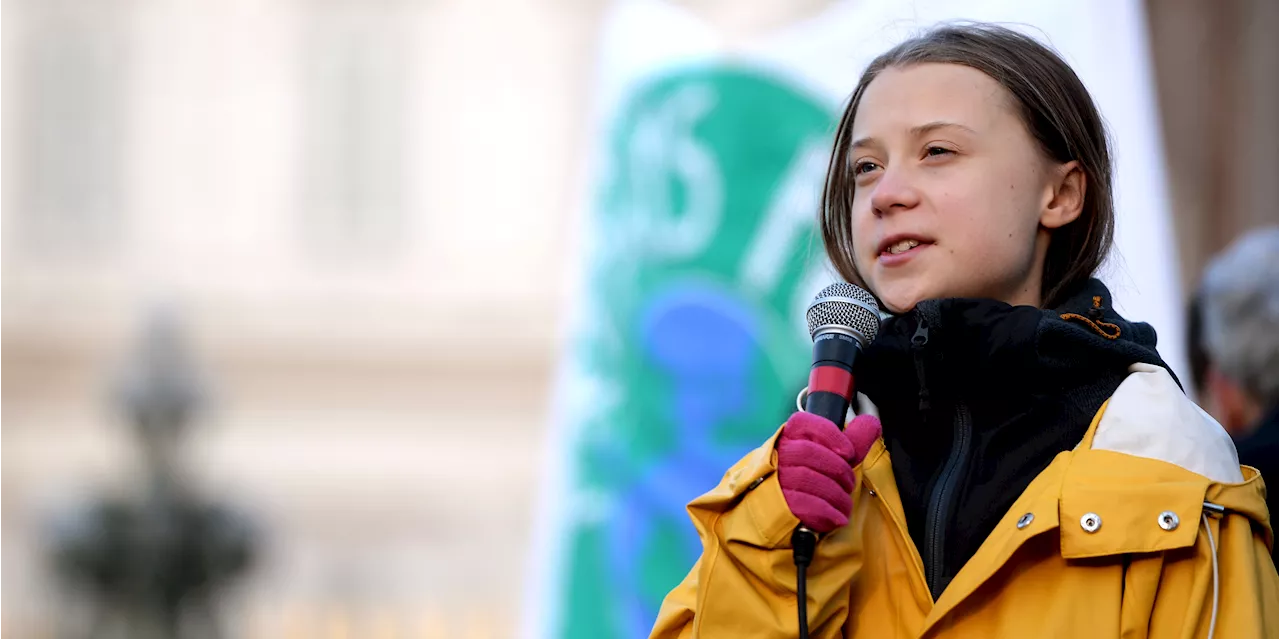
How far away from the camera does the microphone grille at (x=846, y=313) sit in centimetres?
176

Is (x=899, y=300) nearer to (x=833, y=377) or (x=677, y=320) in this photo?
(x=833, y=377)

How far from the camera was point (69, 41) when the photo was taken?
21.7 metres

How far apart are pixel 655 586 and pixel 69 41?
64.8 feet

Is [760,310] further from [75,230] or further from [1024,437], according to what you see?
[75,230]

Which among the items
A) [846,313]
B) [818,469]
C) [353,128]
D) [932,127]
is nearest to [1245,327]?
[932,127]

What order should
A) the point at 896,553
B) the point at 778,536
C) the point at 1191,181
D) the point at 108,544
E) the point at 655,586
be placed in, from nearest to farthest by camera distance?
the point at 778,536 < the point at 896,553 < the point at 655,586 < the point at 1191,181 < the point at 108,544

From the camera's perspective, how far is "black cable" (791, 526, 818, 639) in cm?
163

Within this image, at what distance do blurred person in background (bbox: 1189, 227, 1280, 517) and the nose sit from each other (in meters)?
1.19

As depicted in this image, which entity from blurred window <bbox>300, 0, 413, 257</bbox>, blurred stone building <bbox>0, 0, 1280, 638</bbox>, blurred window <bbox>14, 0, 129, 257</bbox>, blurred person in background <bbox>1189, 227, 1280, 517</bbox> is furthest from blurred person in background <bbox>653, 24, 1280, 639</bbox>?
blurred window <bbox>14, 0, 129, 257</bbox>

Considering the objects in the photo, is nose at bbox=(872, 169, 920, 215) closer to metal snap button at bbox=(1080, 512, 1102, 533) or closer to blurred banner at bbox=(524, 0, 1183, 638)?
metal snap button at bbox=(1080, 512, 1102, 533)

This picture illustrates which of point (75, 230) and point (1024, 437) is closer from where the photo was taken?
point (1024, 437)

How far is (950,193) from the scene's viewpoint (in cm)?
181

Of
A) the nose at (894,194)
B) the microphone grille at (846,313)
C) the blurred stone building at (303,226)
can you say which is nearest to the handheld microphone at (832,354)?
the microphone grille at (846,313)

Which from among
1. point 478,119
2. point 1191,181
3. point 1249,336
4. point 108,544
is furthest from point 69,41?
point 1249,336
